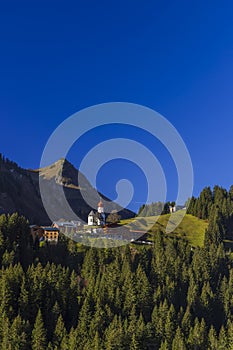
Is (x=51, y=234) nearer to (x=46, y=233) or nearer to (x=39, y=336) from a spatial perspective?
(x=46, y=233)

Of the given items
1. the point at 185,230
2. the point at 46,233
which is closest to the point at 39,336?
the point at 46,233

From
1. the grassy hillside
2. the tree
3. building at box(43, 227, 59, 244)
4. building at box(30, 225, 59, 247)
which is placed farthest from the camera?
the grassy hillside

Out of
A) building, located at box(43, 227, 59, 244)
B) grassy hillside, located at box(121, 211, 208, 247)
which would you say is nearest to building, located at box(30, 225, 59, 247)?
building, located at box(43, 227, 59, 244)

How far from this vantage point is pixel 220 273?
142 m

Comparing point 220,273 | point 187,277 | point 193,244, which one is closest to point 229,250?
point 193,244

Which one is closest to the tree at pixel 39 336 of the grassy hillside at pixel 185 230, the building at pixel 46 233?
the building at pixel 46 233

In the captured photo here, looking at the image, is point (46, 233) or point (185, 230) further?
point (185, 230)

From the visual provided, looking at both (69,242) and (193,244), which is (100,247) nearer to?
(69,242)

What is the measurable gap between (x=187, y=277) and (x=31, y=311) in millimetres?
58154

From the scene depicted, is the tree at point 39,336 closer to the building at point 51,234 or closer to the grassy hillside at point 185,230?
the building at point 51,234

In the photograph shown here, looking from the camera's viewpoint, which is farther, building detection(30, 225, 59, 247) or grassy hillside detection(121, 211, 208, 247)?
grassy hillside detection(121, 211, 208, 247)

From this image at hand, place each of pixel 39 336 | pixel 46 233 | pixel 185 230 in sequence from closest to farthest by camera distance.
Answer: pixel 39 336 < pixel 46 233 < pixel 185 230

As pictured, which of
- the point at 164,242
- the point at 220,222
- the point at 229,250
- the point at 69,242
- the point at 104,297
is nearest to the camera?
the point at 104,297

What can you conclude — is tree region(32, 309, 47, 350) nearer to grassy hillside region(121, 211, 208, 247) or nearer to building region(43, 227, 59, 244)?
building region(43, 227, 59, 244)
